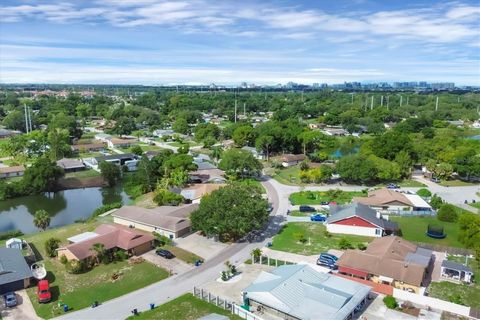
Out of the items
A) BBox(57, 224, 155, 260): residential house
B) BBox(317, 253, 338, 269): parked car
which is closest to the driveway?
BBox(57, 224, 155, 260): residential house

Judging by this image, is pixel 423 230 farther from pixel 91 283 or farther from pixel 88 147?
pixel 88 147

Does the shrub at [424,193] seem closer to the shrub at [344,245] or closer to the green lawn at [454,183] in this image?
the green lawn at [454,183]

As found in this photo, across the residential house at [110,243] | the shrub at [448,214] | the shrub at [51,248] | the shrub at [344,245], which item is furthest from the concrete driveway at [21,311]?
the shrub at [448,214]

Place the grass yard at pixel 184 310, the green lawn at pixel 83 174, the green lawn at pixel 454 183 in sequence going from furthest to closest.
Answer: the green lawn at pixel 83 174, the green lawn at pixel 454 183, the grass yard at pixel 184 310

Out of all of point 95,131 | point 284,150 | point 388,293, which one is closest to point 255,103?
point 95,131

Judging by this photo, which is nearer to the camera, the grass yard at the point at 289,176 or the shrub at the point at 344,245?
the shrub at the point at 344,245

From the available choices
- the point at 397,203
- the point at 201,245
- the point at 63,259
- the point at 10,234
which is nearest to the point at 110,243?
the point at 63,259

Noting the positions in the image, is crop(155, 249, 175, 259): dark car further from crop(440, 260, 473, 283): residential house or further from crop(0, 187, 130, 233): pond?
crop(440, 260, 473, 283): residential house
